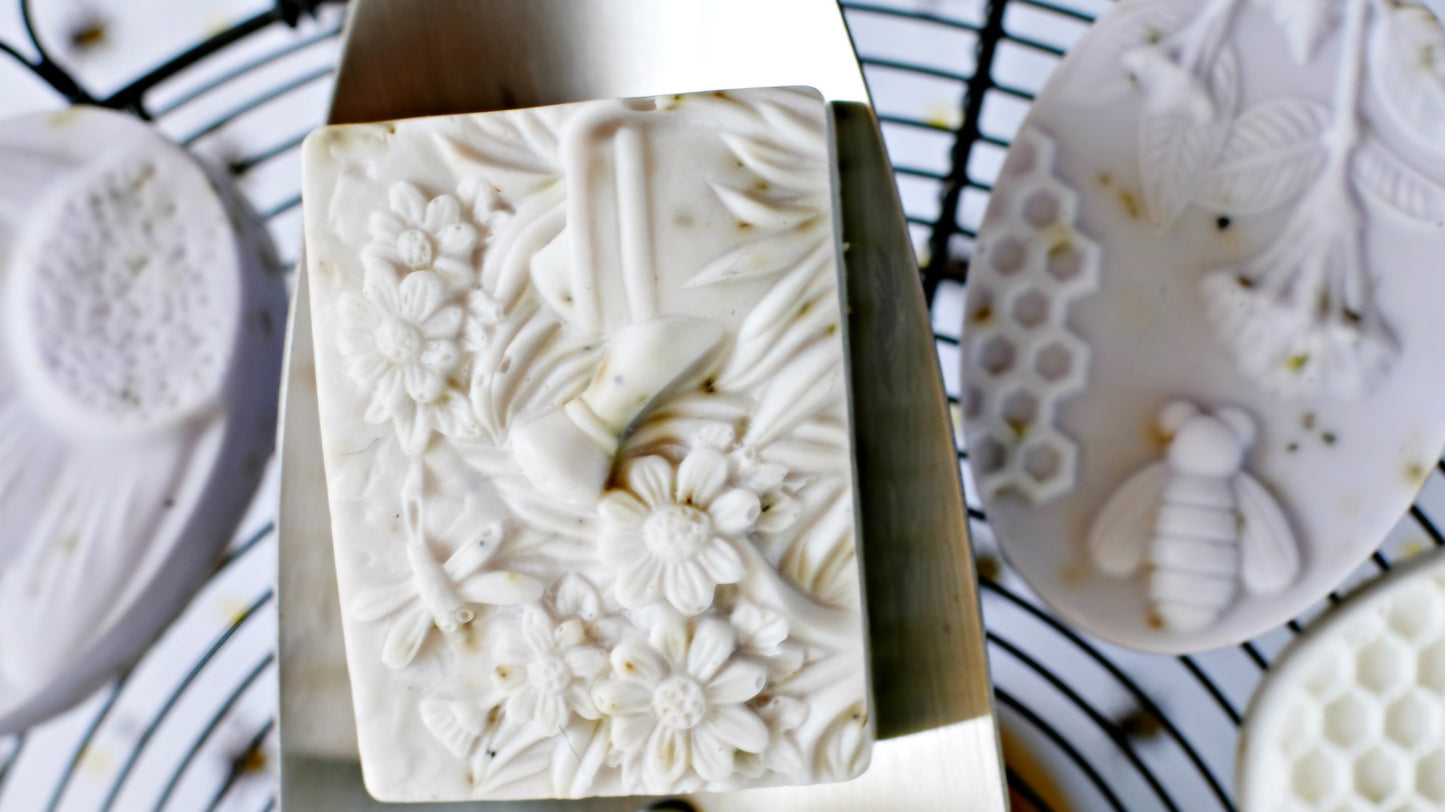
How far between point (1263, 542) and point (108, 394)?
767 mm

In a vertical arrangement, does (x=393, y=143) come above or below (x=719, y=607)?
above

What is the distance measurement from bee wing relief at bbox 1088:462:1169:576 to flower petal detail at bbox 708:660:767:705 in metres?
0.29

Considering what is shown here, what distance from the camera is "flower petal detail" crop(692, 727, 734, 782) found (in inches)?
19.6

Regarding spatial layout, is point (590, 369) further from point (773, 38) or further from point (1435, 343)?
point (1435, 343)

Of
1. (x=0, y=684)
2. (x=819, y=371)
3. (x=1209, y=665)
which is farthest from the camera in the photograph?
(x=1209, y=665)

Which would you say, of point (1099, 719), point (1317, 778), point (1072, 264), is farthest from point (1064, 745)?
point (1072, 264)

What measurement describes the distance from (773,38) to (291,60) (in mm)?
567

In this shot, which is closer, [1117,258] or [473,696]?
[473,696]

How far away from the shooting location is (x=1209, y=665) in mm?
856

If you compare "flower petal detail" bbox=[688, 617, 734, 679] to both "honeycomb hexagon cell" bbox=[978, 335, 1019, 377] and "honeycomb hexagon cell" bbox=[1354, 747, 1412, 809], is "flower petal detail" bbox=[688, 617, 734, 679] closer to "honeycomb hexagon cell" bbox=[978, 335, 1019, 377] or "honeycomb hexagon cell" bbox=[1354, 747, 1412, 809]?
"honeycomb hexagon cell" bbox=[978, 335, 1019, 377]

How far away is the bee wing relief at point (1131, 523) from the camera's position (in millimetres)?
652

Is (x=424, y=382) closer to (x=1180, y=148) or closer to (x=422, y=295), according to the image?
(x=422, y=295)

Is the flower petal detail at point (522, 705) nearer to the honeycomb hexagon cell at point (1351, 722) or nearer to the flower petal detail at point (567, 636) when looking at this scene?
the flower petal detail at point (567, 636)

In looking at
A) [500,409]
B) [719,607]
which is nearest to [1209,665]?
[719,607]
